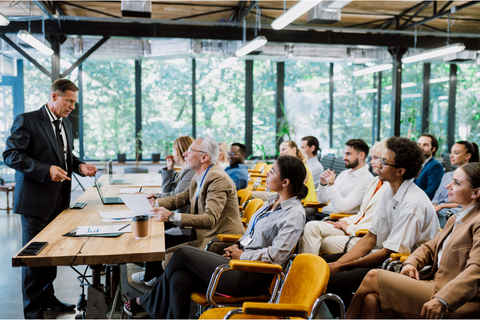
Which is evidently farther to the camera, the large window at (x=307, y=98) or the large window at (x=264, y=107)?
the large window at (x=307, y=98)

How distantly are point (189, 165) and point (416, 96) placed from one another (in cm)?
939

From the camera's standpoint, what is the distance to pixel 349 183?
148 inches

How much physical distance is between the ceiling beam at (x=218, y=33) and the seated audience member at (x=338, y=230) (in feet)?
16.4

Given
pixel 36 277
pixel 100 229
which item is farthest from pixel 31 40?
pixel 100 229

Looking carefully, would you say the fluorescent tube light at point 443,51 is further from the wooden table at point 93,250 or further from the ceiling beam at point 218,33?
the wooden table at point 93,250

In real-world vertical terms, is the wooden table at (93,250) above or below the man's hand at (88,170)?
below

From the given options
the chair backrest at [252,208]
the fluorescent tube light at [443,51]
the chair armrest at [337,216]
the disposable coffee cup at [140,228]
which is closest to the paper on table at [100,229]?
the disposable coffee cup at [140,228]

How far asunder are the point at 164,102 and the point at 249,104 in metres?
2.16

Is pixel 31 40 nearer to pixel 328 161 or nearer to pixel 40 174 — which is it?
pixel 40 174

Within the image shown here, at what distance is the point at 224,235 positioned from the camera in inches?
99.8

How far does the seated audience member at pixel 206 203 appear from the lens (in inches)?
96.2

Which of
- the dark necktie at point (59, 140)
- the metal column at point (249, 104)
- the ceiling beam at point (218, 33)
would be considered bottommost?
the dark necktie at point (59, 140)

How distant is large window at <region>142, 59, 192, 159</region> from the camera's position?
9250mm

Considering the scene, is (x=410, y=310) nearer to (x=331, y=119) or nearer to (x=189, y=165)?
(x=189, y=165)
